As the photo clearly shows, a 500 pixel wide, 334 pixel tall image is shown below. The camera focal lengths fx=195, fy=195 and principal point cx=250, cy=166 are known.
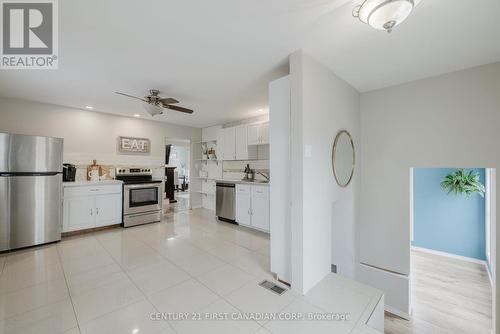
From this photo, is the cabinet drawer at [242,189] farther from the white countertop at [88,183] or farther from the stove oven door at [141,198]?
the white countertop at [88,183]

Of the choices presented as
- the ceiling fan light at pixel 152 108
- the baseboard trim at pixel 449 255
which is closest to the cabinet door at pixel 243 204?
the ceiling fan light at pixel 152 108

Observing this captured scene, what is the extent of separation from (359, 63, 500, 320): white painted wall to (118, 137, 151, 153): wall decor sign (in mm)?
4730

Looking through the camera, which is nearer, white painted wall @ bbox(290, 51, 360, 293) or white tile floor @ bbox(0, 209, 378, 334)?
white tile floor @ bbox(0, 209, 378, 334)

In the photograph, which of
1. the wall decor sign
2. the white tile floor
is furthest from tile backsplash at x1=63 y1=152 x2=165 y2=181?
the white tile floor

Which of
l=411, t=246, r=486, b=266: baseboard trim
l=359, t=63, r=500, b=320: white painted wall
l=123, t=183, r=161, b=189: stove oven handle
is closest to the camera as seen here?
l=359, t=63, r=500, b=320: white painted wall

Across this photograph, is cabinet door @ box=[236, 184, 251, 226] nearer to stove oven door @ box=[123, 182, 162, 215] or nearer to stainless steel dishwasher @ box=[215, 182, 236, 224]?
stainless steel dishwasher @ box=[215, 182, 236, 224]

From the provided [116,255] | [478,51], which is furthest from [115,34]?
[478,51]

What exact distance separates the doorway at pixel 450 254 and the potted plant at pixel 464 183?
12 mm

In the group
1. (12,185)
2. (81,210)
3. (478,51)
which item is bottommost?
(81,210)

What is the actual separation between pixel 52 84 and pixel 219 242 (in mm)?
3414

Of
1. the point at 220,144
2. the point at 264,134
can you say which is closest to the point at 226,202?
the point at 220,144

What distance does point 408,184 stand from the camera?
8.93 feet

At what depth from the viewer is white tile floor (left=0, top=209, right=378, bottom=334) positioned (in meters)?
1.54

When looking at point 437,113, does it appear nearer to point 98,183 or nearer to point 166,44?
point 166,44
